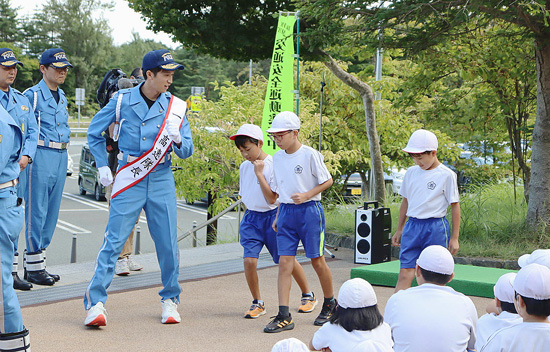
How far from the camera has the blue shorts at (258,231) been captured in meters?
6.38

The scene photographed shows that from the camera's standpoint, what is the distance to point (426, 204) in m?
6.21

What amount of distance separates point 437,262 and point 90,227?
13777mm

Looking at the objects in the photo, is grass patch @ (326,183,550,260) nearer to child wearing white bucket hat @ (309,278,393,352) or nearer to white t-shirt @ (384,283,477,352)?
white t-shirt @ (384,283,477,352)

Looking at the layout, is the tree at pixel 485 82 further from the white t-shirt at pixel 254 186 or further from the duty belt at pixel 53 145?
the duty belt at pixel 53 145

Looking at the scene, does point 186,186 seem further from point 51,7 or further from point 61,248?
point 51,7

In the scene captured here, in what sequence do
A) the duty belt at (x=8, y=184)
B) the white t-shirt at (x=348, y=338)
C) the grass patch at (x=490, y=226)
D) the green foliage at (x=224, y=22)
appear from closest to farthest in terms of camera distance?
Result: the white t-shirt at (x=348, y=338) < the duty belt at (x=8, y=184) < the grass patch at (x=490, y=226) < the green foliage at (x=224, y=22)

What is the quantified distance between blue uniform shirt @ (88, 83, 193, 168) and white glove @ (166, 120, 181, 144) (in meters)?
0.12

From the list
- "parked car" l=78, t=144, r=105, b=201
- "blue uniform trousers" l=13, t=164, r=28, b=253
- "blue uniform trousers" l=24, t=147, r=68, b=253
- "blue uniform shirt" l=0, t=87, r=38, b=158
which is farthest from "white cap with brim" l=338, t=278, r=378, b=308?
"parked car" l=78, t=144, r=105, b=201

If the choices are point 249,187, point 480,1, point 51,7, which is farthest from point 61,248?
point 51,7

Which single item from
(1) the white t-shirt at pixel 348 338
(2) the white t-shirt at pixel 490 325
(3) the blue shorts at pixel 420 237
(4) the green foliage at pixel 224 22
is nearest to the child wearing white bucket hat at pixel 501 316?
(2) the white t-shirt at pixel 490 325

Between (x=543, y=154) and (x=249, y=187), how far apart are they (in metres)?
5.11

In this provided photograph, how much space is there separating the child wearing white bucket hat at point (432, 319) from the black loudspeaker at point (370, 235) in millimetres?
4863

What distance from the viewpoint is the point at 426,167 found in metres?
6.29

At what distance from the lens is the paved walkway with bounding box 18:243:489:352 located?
5484 mm
